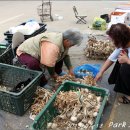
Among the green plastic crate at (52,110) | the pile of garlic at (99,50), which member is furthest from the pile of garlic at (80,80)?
the pile of garlic at (99,50)

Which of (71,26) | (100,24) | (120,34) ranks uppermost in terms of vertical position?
(120,34)

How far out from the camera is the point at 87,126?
2.30m

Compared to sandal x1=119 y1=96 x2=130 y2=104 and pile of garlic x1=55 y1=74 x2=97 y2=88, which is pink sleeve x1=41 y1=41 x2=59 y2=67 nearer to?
pile of garlic x1=55 y1=74 x2=97 y2=88

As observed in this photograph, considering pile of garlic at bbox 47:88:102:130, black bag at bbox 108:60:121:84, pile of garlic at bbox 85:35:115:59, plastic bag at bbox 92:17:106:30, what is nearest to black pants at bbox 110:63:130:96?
black bag at bbox 108:60:121:84

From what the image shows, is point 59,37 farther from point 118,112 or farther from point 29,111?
point 118,112

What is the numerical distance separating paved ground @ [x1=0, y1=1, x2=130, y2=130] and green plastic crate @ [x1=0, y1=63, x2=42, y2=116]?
10 cm

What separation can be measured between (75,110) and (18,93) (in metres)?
0.59

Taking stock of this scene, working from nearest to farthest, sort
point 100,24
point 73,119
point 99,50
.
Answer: point 73,119, point 99,50, point 100,24

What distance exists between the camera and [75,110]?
2.36 m

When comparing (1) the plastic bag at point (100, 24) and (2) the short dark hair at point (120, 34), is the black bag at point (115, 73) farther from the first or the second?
(1) the plastic bag at point (100, 24)

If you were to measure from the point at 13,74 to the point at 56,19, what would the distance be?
4151 mm

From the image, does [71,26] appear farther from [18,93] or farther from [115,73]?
[18,93]

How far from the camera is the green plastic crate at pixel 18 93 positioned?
243cm

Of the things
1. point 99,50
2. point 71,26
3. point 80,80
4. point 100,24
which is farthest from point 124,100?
point 71,26
